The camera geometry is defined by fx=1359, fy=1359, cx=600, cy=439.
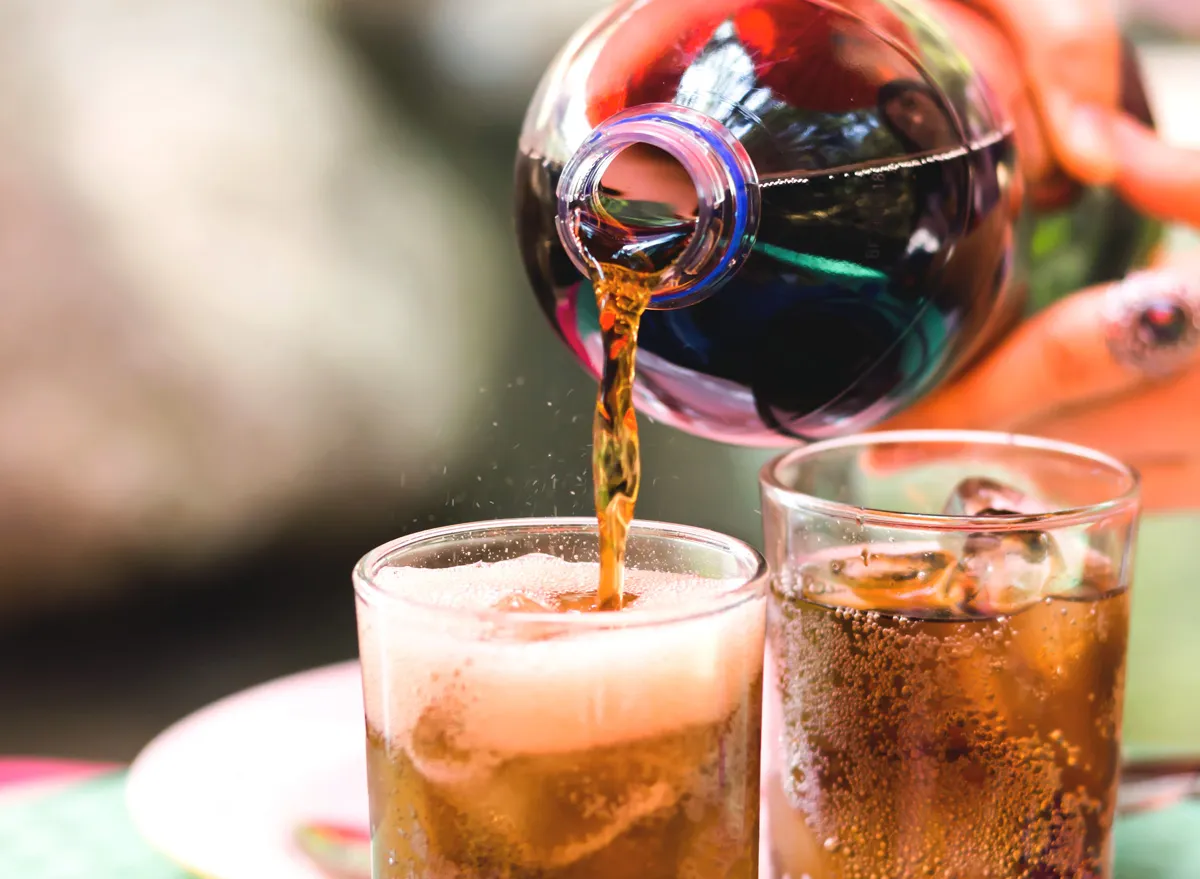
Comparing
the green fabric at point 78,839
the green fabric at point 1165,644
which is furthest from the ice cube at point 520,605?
the green fabric at point 1165,644

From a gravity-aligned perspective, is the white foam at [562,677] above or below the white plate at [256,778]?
above

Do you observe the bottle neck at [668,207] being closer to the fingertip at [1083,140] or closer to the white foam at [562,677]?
the white foam at [562,677]

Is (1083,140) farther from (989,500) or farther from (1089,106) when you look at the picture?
(989,500)

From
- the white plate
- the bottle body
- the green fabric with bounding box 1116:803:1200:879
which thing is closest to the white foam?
the bottle body

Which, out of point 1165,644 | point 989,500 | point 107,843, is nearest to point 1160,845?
point 1165,644

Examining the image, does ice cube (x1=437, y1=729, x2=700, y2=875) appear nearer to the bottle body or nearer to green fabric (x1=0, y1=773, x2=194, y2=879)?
the bottle body
